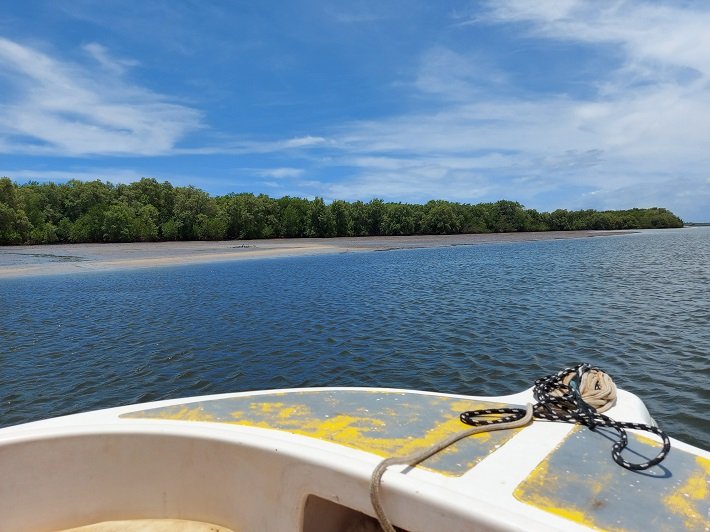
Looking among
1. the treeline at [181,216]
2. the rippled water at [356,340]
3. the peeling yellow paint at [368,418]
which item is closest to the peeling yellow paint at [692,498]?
the peeling yellow paint at [368,418]

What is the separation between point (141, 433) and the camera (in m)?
3.74

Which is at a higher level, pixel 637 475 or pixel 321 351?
pixel 637 475

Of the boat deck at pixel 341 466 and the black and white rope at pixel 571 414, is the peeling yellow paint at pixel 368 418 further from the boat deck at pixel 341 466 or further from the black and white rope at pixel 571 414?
the black and white rope at pixel 571 414

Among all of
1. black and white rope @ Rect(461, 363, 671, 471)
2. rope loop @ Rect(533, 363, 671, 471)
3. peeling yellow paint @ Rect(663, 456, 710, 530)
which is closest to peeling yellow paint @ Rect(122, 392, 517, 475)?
black and white rope @ Rect(461, 363, 671, 471)

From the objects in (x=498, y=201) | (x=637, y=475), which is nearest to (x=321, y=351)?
(x=637, y=475)

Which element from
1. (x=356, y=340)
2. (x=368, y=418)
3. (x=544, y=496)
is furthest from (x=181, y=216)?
(x=544, y=496)

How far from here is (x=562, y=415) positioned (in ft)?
12.1

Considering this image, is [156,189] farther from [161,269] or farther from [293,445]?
[293,445]

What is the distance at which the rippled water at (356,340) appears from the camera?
9531 mm

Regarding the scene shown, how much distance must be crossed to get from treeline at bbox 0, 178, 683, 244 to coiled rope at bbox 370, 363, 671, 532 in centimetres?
8232

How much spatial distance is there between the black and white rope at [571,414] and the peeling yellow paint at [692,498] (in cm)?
20

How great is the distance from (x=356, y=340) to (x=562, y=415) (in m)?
9.75

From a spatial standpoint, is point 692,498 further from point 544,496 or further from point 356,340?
point 356,340

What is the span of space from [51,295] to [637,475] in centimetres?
2692
